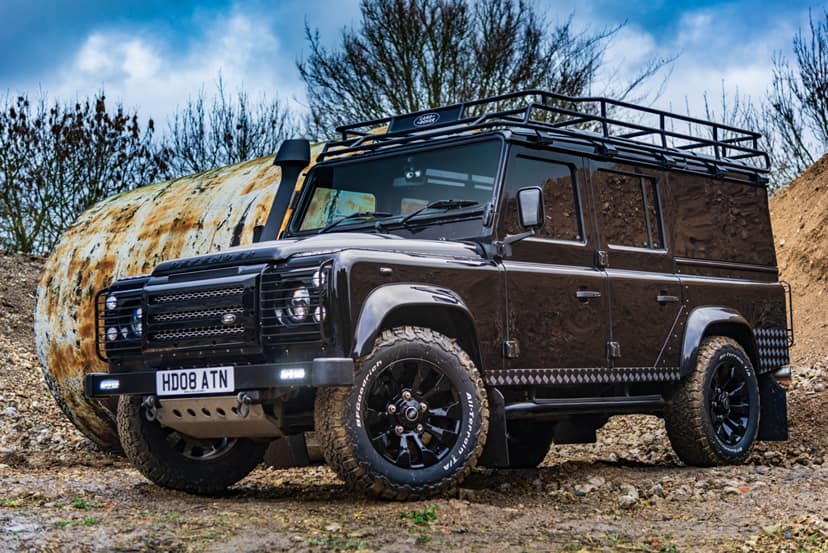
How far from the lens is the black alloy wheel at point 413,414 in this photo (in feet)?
20.8

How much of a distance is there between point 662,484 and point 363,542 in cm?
287

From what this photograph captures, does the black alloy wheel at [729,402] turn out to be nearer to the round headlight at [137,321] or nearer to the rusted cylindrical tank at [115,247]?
the rusted cylindrical tank at [115,247]

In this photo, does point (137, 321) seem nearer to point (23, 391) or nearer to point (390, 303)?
point (390, 303)

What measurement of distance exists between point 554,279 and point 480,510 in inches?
70.4

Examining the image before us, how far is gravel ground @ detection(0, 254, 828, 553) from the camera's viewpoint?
543 centimetres

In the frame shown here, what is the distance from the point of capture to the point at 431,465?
6.41m

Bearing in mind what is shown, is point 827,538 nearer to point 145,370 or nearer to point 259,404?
point 259,404

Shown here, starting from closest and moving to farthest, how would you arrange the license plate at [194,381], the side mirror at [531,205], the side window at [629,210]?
the license plate at [194,381]
the side mirror at [531,205]
the side window at [629,210]

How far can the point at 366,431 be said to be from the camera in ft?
20.3

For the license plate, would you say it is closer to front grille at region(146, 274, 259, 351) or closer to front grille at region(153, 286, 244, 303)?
front grille at region(146, 274, 259, 351)

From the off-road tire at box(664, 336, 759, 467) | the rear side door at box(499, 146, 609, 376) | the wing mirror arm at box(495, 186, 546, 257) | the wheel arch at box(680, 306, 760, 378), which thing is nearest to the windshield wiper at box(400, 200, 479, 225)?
the rear side door at box(499, 146, 609, 376)

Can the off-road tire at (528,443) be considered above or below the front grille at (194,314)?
below

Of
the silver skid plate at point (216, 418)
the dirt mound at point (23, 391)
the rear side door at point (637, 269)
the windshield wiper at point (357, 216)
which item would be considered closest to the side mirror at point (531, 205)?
the windshield wiper at point (357, 216)

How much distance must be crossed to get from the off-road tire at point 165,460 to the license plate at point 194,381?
0.65 meters
